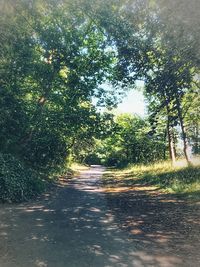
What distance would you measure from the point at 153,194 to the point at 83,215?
643 centimetres

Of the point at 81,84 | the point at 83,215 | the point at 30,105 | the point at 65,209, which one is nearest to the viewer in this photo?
the point at 83,215

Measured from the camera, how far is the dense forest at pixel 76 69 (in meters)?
8.10

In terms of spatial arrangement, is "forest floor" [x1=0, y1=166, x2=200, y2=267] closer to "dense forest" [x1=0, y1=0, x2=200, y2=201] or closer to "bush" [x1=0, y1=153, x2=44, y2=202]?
"bush" [x1=0, y1=153, x2=44, y2=202]

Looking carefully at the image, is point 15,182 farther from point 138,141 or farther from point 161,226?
point 138,141

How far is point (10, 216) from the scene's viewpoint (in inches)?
425

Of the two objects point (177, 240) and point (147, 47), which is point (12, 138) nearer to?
point (147, 47)

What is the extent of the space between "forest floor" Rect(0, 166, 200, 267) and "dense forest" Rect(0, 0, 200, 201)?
2.71 metres

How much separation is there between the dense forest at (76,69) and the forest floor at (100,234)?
2.71 m

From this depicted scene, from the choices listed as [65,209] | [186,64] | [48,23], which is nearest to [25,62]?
[48,23]

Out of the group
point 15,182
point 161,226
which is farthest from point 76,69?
point 161,226

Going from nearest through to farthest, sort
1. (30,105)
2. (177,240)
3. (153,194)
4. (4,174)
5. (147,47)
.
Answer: (177,240) → (147,47) → (4,174) → (153,194) → (30,105)

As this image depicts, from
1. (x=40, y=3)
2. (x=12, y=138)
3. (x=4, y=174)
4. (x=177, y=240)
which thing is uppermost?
(x=40, y=3)

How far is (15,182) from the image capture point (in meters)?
14.4

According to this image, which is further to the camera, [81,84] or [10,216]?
[81,84]
